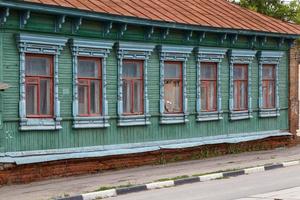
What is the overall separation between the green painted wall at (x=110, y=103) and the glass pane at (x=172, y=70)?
38 centimetres

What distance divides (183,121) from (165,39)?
A: 2503 millimetres

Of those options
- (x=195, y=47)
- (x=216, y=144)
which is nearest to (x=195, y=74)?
(x=195, y=47)

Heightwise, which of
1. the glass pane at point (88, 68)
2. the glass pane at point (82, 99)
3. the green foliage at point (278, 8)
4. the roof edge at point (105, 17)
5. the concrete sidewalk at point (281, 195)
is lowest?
the concrete sidewalk at point (281, 195)

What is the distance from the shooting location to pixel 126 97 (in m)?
19.1

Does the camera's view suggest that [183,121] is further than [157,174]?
Yes

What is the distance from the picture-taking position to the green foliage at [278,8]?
39250 millimetres

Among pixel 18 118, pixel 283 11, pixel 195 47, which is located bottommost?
pixel 18 118

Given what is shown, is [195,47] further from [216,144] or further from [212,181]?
[212,181]

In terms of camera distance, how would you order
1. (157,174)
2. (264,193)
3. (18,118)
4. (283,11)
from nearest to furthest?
(264,193) → (18,118) → (157,174) → (283,11)

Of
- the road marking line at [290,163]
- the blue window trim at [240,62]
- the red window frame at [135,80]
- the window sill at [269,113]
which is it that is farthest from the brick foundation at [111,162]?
the road marking line at [290,163]

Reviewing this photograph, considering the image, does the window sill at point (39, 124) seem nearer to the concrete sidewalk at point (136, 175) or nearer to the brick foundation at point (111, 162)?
the brick foundation at point (111, 162)

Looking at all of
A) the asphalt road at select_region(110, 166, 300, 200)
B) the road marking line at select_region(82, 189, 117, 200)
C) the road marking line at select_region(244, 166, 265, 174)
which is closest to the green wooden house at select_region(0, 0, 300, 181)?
the road marking line at select_region(82, 189, 117, 200)

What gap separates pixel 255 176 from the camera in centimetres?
1697

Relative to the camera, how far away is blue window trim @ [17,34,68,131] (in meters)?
16.1
